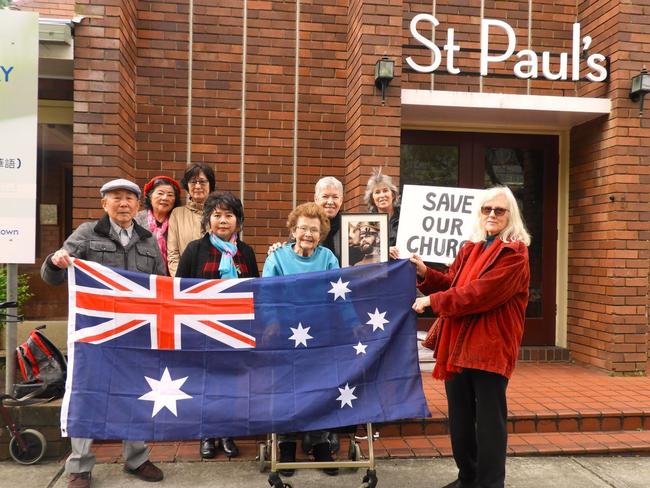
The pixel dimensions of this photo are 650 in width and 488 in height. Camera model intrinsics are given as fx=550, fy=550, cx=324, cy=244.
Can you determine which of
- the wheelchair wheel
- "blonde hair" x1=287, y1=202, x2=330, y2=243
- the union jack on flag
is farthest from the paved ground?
"blonde hair" x1=287, y1=202, x2=330, y2=243

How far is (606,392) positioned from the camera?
4930 mm

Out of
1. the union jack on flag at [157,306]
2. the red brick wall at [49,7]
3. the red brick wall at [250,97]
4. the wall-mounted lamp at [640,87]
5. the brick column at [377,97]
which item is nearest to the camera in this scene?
the union jack on flag at [157,306]

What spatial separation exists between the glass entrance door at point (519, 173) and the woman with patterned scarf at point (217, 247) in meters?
Answer: 3.12

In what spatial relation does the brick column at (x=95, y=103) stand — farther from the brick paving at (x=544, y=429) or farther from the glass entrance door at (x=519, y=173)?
the glass entrance door at (x=519, y=173)

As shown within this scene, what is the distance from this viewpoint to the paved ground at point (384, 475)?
3.53 m

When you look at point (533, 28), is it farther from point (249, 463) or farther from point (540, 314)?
point (249, 463)

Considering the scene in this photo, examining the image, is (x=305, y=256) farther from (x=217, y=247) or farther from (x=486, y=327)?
(x=486, y=327)

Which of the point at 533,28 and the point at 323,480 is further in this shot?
the point at 533,28

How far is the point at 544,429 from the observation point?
4.34 m

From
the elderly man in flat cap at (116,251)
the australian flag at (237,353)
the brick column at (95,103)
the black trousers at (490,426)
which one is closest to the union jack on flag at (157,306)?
the australian flag at (237,353)

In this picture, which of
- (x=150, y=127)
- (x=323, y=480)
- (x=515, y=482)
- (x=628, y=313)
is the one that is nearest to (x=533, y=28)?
(x=628, y=313)

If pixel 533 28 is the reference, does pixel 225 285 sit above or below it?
below

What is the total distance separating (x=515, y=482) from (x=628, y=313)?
2.78 m

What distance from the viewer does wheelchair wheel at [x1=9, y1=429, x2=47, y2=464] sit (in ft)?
12.3
